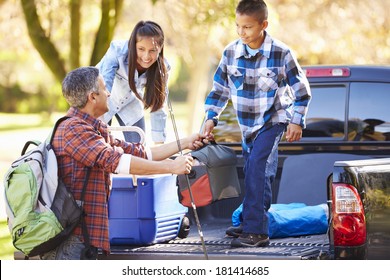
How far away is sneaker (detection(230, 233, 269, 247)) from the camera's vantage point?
227 inches

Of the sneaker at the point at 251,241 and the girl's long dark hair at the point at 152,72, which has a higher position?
the girl's long dark hair at the point at 152,72

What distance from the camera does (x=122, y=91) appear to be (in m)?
6.69

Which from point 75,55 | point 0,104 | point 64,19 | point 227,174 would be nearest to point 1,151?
point 64,19

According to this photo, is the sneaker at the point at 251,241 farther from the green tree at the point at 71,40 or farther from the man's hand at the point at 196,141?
the green tree at the point at 71,40

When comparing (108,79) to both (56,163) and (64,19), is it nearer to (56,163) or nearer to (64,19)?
(56,163)

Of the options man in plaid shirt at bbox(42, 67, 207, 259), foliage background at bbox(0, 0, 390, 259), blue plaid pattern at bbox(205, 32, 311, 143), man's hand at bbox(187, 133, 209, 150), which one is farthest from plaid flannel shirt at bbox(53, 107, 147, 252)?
foliage background at bbox(0, 0, 390, 259)

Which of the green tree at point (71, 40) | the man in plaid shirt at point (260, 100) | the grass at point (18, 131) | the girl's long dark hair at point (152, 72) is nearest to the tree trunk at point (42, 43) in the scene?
the green tree at point (71, 40)

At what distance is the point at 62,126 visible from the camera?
5.25 metres

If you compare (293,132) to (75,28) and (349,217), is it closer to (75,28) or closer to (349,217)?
(349,217)

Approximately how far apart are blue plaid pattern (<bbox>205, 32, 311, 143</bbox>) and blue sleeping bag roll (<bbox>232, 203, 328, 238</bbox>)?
53cm

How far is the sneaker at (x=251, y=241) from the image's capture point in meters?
5.77

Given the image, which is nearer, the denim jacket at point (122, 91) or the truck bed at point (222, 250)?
the truck bed at point (222, 250)

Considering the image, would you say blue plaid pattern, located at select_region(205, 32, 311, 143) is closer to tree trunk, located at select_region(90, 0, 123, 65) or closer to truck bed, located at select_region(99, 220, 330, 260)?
truck bed, located at select_region(99, 220, 330, 260)

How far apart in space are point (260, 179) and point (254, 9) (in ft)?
3.52
